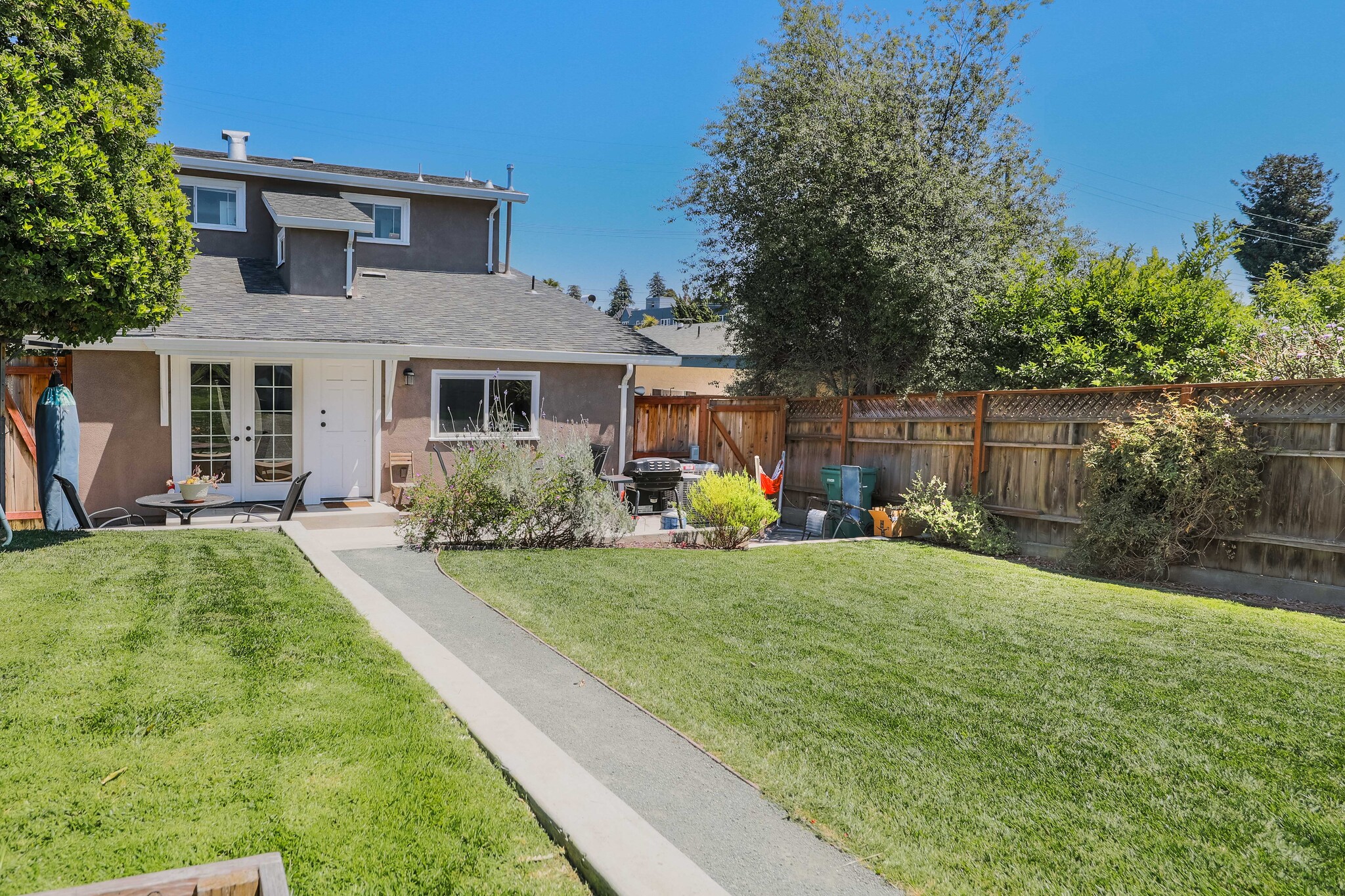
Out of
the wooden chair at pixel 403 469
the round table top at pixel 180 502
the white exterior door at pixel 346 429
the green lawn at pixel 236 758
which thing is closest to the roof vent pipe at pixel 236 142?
the white exterior door at pixel 346 429

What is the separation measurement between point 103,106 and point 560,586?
5.44m

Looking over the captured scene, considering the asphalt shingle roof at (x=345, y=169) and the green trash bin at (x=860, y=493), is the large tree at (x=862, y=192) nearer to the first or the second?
the green trash bin at (x=860, y=493)

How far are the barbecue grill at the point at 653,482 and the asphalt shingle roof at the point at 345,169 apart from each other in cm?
745

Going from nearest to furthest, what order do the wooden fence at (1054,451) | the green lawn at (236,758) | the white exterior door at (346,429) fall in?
the green lawn at (236,758)
the wooden fence at (1054,451)
the white exterior door at (346,429)

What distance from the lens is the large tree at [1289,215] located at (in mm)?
36469

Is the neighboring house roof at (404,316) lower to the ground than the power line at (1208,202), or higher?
lower

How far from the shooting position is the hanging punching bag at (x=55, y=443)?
8.50m

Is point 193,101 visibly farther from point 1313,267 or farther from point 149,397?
point 1313,267

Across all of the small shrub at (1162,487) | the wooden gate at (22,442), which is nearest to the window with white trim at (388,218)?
the wooden gate at (22,442)

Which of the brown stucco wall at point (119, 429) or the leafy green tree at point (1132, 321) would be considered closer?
the brown stucco wall at point (119, 429)

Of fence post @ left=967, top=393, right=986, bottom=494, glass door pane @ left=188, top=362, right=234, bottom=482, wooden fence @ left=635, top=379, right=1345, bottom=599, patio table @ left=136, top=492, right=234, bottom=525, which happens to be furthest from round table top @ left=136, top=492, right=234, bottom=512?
fence post @ left=967, top=393, right=986, bottom=494

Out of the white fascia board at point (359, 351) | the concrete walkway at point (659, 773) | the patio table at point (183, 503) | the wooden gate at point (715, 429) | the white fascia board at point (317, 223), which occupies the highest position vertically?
the white fascia board at point (317, 223)

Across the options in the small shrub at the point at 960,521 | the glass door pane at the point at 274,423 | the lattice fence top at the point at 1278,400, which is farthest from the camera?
the glass door pane at the point at 274,423

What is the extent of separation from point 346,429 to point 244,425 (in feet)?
4.66
